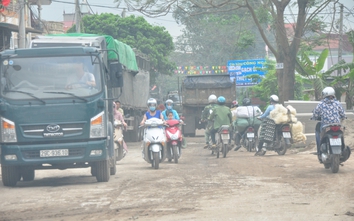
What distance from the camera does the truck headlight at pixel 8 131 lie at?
1204 centimetres

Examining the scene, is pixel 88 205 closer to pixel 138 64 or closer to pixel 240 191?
pixel 240 191

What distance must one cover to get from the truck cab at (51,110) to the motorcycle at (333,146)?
4.08 meters

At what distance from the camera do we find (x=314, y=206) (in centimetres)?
858

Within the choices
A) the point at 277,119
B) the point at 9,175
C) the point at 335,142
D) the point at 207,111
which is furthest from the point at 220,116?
the point at 9,175

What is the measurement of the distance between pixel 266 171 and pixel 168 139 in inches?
152

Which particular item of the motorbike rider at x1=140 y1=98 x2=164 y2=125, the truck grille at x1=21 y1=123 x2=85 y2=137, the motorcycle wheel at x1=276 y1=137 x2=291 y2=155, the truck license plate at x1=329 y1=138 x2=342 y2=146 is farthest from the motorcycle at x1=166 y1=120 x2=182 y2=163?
the truck grille at x1=21 y1=123 x2=85 y2=137

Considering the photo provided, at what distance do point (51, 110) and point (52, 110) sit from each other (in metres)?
0.02

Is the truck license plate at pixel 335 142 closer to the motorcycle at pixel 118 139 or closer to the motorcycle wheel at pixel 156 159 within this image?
the motorcycle wheel at pixel 156 159

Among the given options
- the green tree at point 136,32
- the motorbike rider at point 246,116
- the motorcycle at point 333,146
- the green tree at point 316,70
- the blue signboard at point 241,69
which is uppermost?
the green tree at point 136,32

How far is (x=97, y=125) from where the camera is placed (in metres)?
12.2

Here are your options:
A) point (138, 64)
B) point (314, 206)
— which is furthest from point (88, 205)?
point (138, 64)

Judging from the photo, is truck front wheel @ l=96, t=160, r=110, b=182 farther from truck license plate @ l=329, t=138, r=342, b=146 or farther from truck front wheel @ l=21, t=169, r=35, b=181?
truck license plate @ l=329, t=138, r=342, b=146

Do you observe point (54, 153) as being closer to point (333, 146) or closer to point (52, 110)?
point (52, 110)

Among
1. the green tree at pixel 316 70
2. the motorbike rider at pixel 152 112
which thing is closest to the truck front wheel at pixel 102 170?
the motorbike rider at pixel 152 112
